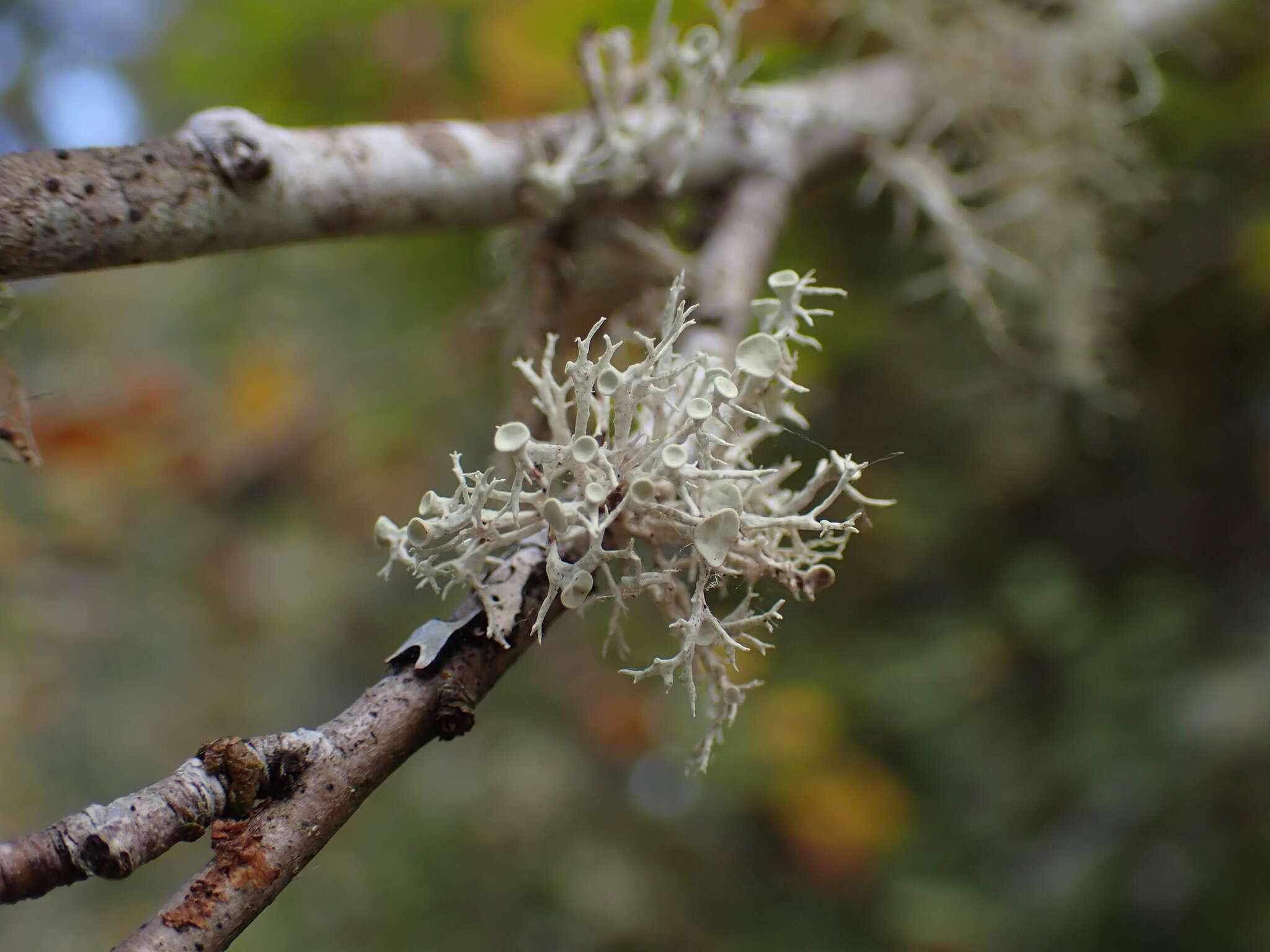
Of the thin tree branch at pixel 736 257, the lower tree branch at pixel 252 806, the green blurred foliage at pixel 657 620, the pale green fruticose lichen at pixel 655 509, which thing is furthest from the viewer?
the green blurred foliage at pixel 657 620

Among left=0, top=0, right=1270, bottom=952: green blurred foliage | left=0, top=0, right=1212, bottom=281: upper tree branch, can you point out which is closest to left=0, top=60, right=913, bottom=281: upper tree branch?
left=0, top=0, right=1212, bottom=281: upper tree branch

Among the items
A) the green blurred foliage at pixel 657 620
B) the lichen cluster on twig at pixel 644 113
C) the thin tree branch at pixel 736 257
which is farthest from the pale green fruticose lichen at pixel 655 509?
the green blurred foliage at pixel 657 620

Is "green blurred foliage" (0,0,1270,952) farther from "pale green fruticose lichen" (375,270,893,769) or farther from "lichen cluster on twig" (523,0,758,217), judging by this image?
"pale green fruticose lichen" (375,270,893,769)

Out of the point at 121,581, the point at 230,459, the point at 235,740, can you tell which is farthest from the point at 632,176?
the point at 121,581

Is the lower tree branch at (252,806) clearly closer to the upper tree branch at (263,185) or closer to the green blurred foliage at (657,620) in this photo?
the upper tree branch at (263,185)

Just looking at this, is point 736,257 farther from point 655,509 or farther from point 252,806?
point 252,806

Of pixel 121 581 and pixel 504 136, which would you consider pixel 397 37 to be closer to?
pixel 504 136

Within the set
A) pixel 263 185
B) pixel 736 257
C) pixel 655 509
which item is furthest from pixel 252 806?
pixel 736 257
